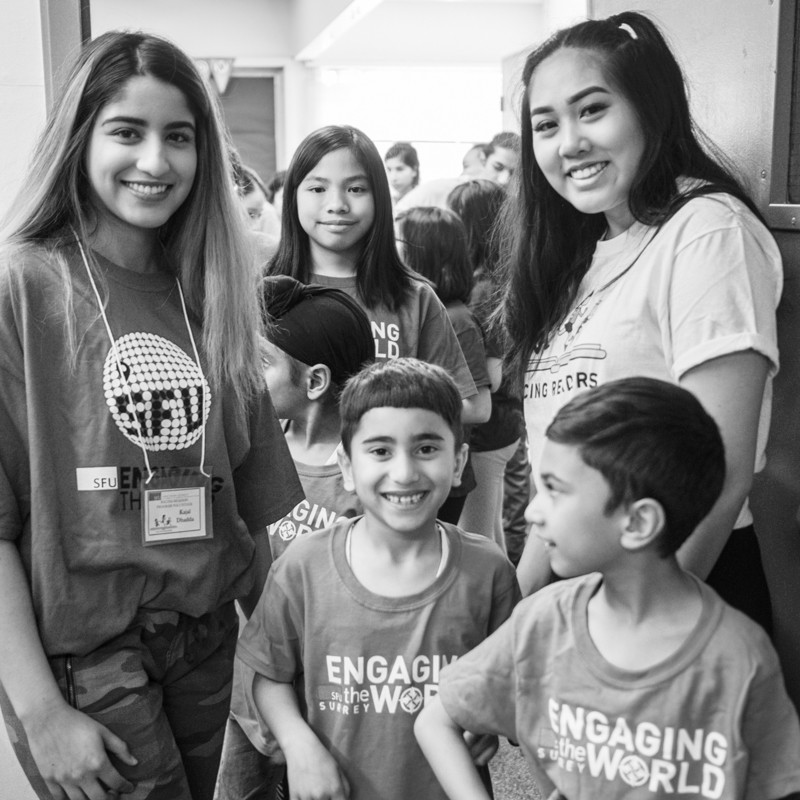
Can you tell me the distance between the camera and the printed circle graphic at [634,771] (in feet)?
3.92

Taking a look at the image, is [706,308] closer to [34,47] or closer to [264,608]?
[264,608]

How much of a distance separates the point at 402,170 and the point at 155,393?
19.1 ft

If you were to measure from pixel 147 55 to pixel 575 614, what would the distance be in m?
1.00

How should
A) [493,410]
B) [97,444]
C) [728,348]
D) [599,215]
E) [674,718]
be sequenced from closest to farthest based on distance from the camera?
[674,718] → [728,348] → [97,444] → [599,215] → [493,410]

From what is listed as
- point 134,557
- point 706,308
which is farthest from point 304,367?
point 706,308

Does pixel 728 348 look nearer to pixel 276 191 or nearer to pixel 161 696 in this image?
pixel 161 696

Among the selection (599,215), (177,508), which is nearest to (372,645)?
(177,508)

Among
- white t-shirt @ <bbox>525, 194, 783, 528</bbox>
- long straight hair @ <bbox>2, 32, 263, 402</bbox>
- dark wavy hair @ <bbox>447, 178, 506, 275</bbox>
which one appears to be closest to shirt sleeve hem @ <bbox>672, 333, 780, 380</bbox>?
white t-shirt @ <bbox>525, 194, 783, 528</bbox>

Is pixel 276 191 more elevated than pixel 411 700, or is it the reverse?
pixel 276 191

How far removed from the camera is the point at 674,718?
1.17 m

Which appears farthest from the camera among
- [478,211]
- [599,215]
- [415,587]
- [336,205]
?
[478,211]

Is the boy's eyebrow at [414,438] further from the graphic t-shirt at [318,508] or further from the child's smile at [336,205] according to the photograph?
the child's smile at [336,205]

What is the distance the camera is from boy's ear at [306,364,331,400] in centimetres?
211

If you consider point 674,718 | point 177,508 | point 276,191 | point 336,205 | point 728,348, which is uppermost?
point 276,191
